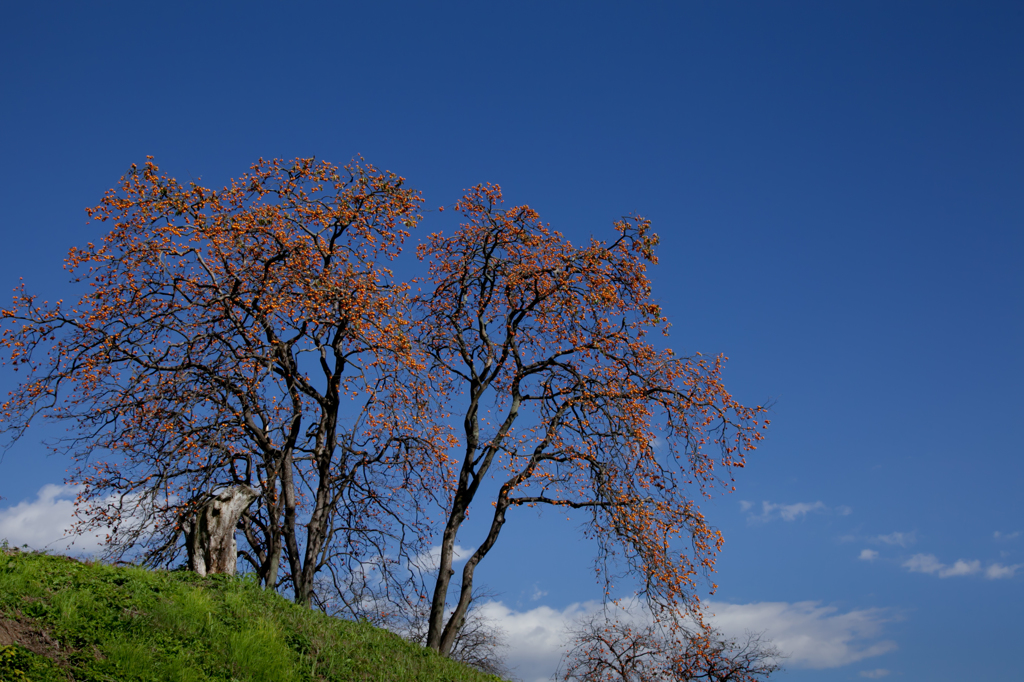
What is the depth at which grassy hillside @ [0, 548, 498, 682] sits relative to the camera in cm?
959

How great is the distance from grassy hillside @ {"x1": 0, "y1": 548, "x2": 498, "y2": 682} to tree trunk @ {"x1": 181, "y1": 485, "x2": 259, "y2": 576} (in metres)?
0.74

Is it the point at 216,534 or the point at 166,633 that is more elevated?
the point at 216,534

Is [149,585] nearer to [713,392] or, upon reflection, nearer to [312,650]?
[312,650]

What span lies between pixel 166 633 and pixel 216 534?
12.0ft

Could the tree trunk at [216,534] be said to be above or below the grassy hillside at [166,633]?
above

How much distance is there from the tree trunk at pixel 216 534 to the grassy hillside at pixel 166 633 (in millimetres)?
745

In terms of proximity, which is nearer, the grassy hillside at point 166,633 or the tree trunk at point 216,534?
the grassy hillside at point 166,633

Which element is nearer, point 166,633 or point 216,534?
point 166,633

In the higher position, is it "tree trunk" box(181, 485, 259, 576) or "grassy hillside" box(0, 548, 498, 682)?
"tree trunk" box(181, 485, 259, 576)

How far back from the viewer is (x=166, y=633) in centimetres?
1071

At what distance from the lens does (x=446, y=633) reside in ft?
54.2

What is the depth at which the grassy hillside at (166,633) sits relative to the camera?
31.4 feet

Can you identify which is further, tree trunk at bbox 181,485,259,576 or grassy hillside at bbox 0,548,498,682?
tree trunk at bbox 181,485,259,576

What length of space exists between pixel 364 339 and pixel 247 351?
2599mm
